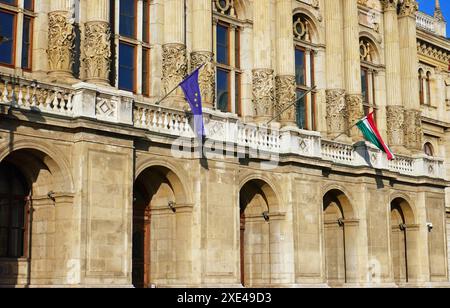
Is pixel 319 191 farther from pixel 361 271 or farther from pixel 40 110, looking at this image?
pixel 40 110

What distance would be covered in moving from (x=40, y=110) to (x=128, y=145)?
125 inches

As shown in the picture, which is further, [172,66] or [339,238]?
[339,238]

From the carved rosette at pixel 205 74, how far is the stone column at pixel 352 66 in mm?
8794

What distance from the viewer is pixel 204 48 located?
29.2m

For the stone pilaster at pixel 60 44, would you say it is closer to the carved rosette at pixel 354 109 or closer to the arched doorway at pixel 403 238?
the carved rosette at pixel 354 109

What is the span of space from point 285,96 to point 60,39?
10.6m

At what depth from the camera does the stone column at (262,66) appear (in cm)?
3153

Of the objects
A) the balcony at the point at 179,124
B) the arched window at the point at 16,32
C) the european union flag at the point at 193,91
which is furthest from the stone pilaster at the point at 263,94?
the arched window at the point at 16,32

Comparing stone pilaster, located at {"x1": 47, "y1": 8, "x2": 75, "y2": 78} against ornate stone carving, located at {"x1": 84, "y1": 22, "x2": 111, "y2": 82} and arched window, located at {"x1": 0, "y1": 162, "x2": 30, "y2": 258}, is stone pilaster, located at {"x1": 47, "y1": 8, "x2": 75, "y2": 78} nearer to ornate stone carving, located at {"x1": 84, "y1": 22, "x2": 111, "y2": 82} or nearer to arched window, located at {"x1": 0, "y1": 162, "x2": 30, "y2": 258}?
ornate stone carving, located at {"x1": 84, "y1": 22, "x2": 111, "y2": 82}

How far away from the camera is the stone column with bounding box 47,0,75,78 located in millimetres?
24641

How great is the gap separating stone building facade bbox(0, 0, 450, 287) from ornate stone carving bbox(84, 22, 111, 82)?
2.2 inches

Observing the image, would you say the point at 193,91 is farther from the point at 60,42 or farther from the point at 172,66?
the point at 60,42

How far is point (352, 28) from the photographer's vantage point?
3612cm

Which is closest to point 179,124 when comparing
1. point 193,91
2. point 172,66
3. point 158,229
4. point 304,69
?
point 193,91
